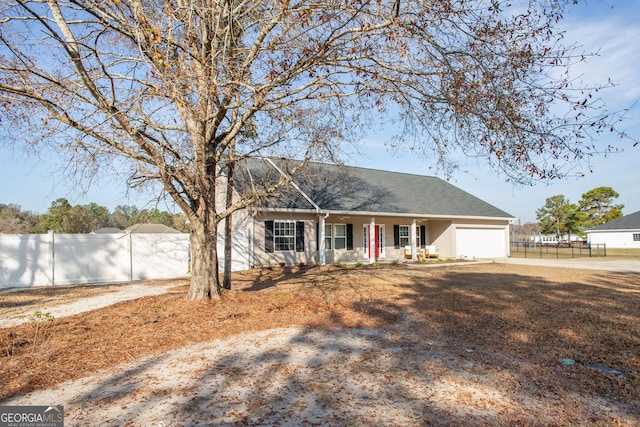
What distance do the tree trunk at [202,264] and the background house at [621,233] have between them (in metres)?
51.7

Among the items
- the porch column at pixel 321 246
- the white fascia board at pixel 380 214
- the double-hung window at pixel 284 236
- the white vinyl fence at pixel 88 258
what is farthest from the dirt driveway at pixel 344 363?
the porch column at pixel 321 246

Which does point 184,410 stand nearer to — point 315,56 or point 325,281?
point 315,56

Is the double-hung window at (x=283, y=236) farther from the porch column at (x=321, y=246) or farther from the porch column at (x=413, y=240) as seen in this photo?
the porch column at (x=413, y=240)

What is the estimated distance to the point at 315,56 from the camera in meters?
6.27

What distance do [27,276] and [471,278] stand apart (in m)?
15.3

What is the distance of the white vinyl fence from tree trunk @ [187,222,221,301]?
→ 24.0ft

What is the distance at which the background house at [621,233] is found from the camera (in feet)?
145

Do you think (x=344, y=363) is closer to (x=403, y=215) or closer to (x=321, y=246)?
(x=321, y=246)

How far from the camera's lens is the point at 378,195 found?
22.1 meters

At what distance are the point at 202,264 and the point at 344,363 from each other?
14.3ft

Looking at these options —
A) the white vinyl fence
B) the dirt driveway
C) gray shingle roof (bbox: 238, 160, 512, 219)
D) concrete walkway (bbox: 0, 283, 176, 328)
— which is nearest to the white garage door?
gray shingle roof (bbox: 238, 160, 512, 219)

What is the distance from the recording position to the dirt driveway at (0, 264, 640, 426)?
356 cm

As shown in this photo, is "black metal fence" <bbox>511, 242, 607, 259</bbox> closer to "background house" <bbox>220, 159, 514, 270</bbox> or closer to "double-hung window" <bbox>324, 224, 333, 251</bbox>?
"background house" <bbox>220, 159, 514, 270</bbox>

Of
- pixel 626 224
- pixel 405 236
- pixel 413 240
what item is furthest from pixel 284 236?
pixel 626 224
